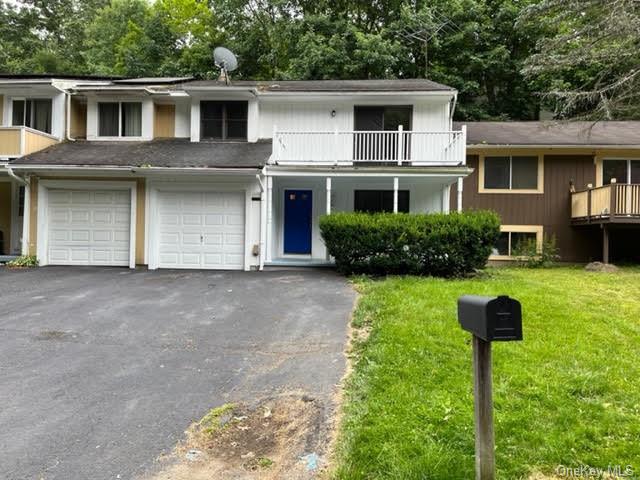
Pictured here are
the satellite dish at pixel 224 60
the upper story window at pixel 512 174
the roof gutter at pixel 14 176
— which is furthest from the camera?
the upper story window at pixel 512 174

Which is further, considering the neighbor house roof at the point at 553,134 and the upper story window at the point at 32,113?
the neighbor house roof at the point at 553,134

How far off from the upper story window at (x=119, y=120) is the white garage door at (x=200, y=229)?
11.4 feet

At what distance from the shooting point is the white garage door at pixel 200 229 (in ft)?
42.7

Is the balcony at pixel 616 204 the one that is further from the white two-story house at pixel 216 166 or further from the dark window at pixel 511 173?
the white two-story house at pixel 216 166

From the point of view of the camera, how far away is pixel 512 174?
16000mm

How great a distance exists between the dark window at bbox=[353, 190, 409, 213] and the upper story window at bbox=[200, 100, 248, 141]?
4083 mm

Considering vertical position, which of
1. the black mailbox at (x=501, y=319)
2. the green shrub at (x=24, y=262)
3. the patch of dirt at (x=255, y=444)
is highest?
the black mailbox at (x=501, y=319)

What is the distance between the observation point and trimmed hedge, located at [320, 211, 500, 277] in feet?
35.1

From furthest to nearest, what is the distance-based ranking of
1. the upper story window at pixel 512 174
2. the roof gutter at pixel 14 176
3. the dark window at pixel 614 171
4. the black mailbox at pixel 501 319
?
the upper story window at pixel 512 174, the dark window at pixel 614 171, the roof gutter at pixel 14 176, the black mailbox at pixel 501 319

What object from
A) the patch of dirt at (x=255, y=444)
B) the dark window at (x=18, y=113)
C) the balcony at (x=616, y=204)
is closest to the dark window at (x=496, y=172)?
the balcony at (x=616, y=204)

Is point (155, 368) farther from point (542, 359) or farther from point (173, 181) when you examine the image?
point (173, 181)

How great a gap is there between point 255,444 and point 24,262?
12.1m

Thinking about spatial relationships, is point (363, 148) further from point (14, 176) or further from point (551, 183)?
point (14, 176)

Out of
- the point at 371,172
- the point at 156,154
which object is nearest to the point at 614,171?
the point at 371,172
